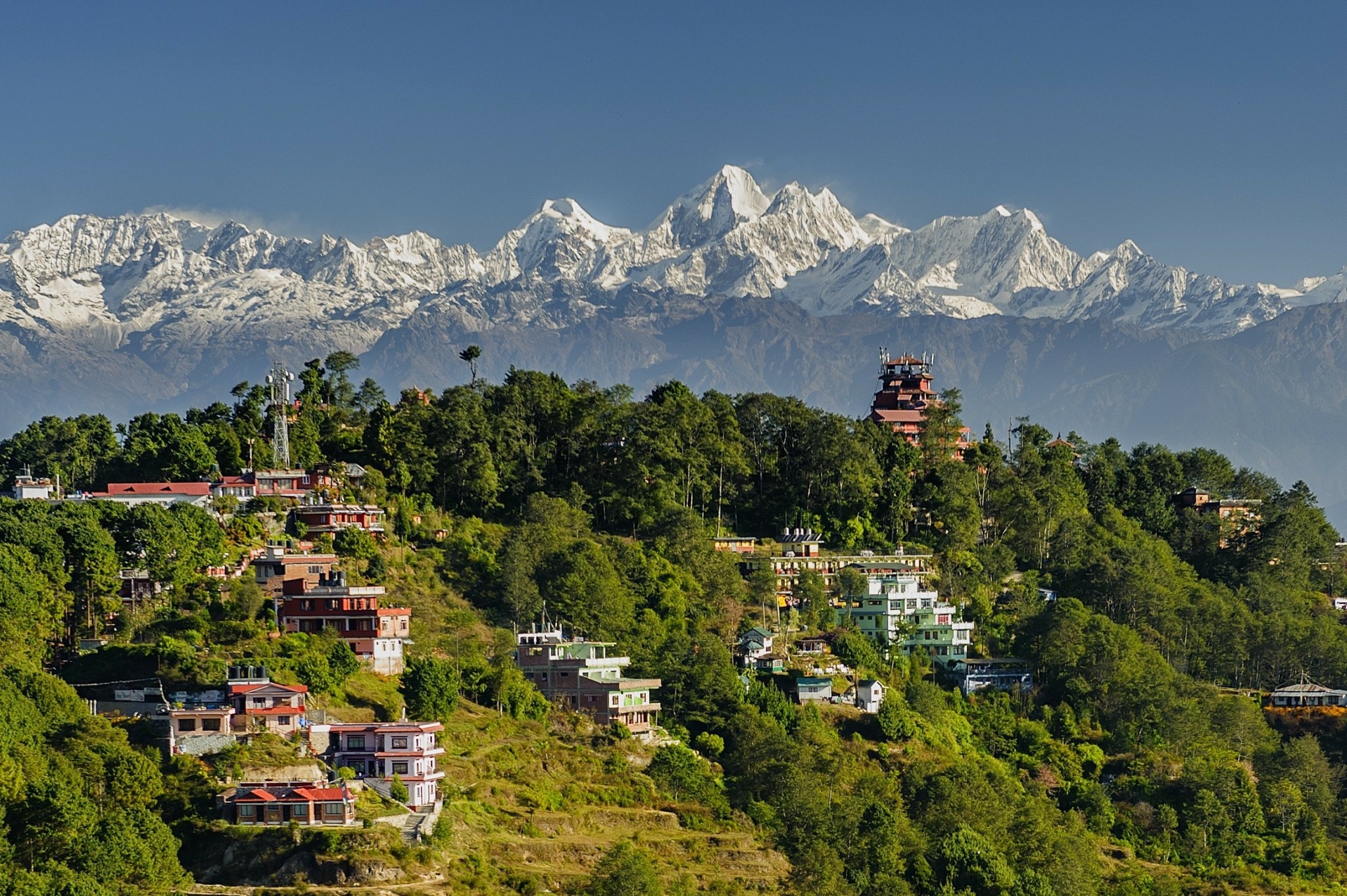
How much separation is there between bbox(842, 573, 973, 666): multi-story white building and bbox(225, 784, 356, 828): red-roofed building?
4080cm

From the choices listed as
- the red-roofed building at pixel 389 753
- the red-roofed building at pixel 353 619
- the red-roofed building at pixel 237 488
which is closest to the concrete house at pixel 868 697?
the red-roofed building at pixel 353 619

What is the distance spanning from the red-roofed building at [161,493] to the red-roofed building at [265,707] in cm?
2439

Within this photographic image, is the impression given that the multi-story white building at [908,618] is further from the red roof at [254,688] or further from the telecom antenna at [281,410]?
the red roof at [254,688]

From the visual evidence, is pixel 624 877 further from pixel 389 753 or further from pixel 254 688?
pixel 254 688

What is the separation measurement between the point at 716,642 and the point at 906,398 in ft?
161

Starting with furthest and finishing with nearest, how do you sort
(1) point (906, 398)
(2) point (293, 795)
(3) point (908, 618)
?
(1) point (906, 398) < (3) point (908, 618) < (2) point (293, 795)

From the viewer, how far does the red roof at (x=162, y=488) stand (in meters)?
93.3

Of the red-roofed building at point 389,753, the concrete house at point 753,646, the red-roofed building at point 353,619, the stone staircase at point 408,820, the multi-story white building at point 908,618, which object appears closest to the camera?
the stone staircase at point 408,820

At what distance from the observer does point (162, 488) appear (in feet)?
308

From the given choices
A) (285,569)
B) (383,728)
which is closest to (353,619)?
(285,569)

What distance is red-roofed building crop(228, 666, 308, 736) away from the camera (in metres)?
67.8

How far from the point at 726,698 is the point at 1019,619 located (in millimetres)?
23261

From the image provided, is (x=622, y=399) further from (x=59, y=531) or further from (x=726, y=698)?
(x=59, y=531)

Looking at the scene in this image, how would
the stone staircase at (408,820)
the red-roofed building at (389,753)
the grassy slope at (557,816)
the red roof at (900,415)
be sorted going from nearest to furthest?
the stone staircase at (408,820)
the grassy slope at (557,816)
the red-roofed building at (389,753)
the red roof at (900,415)
